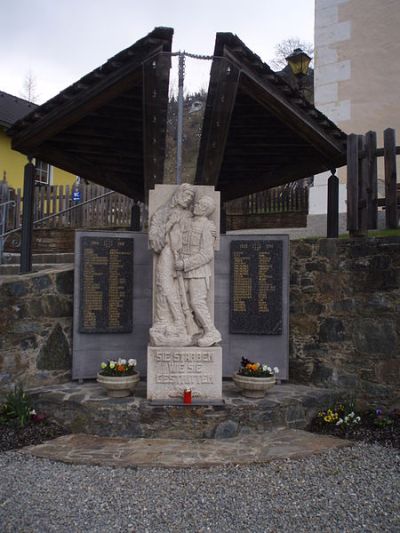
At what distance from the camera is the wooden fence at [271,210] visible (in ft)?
34.3

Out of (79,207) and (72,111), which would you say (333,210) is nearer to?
(72,111)

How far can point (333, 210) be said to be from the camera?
669 centimetres

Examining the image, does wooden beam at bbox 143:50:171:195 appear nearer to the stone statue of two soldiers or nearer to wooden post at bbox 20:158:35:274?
the stone statue of two soldiers

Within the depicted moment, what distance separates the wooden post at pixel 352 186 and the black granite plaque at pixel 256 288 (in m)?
0.94

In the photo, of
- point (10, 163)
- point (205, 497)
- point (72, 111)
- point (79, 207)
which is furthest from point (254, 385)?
point (10, 163)

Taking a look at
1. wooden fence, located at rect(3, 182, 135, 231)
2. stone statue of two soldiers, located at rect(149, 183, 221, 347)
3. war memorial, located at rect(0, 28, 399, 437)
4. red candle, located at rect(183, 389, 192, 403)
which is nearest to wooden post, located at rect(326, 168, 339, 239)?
war memorial, located at rect(0, 28, 399, 437)

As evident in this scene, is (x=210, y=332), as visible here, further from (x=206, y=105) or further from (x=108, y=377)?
(x=206, y=105)

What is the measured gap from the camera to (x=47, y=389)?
5.66 metres

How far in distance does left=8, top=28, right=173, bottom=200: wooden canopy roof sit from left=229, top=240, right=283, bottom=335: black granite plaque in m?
1.54

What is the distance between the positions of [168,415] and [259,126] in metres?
4.00

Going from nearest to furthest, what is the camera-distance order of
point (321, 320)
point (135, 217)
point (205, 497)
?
point (205, 497) < point (321, 320) < point (135, 217)

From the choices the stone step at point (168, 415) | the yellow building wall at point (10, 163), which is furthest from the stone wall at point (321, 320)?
the yellow building wall at point (10, 163)

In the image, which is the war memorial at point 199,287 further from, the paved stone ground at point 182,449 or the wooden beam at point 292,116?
the paved stone ground at point 182,449

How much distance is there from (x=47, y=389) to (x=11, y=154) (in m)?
13.7
